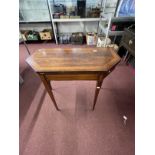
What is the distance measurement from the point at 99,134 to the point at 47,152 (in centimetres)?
57

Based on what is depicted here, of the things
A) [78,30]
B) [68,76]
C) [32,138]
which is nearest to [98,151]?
[32,138]

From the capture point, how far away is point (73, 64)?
0.95 metres

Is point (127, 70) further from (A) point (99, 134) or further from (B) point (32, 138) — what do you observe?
(B) point (32, 138)

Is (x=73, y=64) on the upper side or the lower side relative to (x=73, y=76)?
upper

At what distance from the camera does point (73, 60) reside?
1009mm

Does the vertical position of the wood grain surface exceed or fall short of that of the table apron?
it exceeds it

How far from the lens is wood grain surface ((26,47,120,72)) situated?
0.91 meters

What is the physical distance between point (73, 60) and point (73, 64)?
0.07 metres

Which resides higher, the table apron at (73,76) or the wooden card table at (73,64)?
the wooden card table at (73,64)

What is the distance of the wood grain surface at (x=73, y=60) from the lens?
906mm

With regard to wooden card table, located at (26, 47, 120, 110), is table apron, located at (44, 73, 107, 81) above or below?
below
